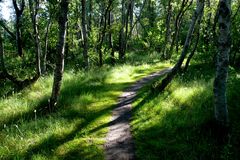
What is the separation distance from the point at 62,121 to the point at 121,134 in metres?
1.94

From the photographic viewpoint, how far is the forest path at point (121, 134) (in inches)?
325

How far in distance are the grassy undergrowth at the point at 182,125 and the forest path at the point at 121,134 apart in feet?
0.73

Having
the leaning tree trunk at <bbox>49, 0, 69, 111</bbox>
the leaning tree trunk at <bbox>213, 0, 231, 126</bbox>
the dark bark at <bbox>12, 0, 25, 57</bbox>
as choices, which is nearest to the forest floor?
the leaning tree trunk at <bbox>213, 0, 231, 126</bbox>

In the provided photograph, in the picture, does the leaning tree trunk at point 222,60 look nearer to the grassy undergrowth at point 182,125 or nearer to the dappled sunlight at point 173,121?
the grassy undergrowth at point 182,125

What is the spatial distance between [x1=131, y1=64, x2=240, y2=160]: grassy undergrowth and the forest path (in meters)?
0.22

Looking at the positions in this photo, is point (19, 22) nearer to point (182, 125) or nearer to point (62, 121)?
point (62, 121)

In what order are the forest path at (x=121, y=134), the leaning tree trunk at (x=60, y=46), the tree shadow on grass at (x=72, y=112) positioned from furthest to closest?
1. the leaning tree trunk at (x=60, y=46)
2. the tree shadow on grass at (x=72, y=112)
3. the forest path at (x=121, y=134)

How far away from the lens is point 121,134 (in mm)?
9516

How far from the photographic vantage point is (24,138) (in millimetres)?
8844

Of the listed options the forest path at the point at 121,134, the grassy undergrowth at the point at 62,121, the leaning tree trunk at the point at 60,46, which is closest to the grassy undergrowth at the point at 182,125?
the forest path at the point at 121,134

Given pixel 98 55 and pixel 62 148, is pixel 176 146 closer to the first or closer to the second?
pixel 62 148

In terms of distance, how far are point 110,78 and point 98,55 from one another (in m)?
7.84

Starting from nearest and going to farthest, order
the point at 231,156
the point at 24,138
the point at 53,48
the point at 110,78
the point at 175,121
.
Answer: the point at 231,156 < the point at 24,138 < the point at 175,121 < the point at 110,78 < the point at 53,48

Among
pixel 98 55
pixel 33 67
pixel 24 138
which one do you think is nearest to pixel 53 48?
pixel 33 67
